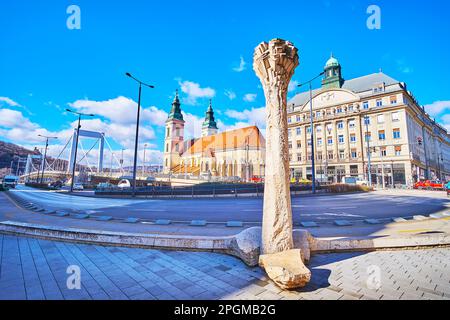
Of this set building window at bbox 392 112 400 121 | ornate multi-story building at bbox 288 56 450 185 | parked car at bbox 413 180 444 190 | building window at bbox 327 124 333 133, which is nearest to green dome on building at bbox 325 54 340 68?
ornate multi-story building at bbox 288 56 450 185

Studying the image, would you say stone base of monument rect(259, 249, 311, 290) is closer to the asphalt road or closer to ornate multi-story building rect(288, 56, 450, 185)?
the asphalt road

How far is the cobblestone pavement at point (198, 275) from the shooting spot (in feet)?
9.20

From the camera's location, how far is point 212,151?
235 ft

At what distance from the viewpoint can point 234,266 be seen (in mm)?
3818

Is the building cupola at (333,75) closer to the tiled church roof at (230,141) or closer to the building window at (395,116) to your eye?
the building window at (395,116)

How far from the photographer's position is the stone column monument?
3725 millimetres

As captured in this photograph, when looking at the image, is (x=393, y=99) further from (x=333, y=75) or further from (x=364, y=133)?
(x=333, y=75)

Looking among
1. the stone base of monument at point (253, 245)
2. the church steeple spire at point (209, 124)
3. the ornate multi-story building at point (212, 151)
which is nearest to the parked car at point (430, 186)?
the ornate multi-story building at point (212, 151)

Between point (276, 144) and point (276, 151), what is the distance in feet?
0.43

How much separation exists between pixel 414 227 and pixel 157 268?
8.43 meters

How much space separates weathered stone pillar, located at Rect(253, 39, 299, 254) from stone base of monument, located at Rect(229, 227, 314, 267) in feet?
0.73

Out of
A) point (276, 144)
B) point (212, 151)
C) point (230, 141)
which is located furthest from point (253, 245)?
point (212, 151)

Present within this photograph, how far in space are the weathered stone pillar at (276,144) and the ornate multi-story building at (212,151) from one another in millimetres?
48840
